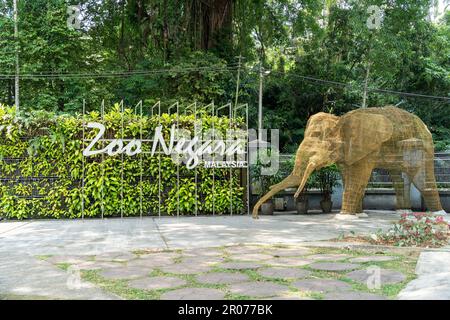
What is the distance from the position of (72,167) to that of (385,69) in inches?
506

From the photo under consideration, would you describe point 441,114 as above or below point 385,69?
below

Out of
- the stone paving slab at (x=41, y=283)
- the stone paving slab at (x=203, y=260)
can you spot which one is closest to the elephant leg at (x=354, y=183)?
the stone paving slab at (x=203, y=260)

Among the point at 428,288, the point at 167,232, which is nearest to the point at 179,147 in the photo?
the point at 167,232

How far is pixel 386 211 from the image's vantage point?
43.1ft

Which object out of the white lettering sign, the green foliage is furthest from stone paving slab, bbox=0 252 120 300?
the white lettering sign

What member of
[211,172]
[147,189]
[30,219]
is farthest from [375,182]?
[30,219]

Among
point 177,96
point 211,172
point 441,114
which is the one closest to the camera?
point 211,172

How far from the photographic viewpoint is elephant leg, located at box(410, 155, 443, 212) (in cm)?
1191

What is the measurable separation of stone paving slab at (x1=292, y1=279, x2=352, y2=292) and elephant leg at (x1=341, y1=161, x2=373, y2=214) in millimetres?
6408

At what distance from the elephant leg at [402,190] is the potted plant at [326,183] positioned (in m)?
1.41

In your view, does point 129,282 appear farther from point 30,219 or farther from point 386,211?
point 386,211

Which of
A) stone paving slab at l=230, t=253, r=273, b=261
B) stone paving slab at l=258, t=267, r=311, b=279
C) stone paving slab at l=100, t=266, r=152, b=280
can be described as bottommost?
stone paving slab at l=230, t=253, r=273, b=261

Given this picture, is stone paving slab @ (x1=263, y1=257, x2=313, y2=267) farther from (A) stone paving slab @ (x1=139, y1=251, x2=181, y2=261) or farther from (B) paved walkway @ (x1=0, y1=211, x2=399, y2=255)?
(B) paved walkway @ (x1=0, y1=211, x2=399, y2=255)

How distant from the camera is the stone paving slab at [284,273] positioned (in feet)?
18.2
